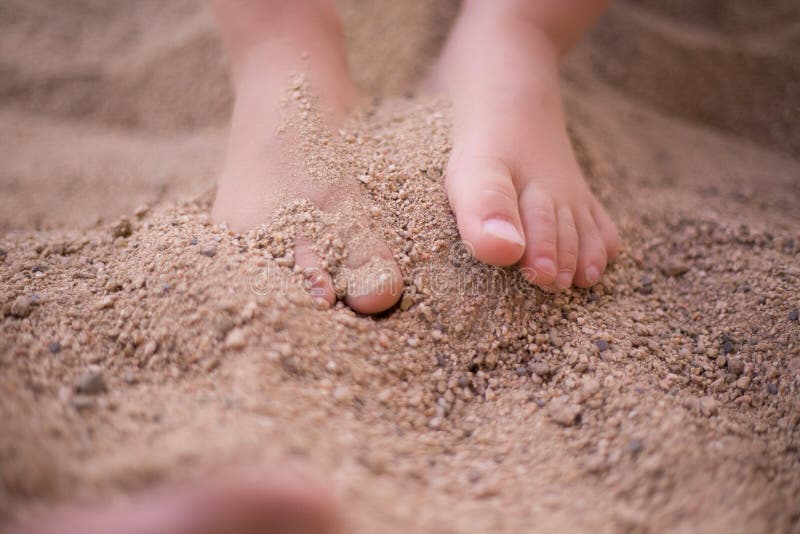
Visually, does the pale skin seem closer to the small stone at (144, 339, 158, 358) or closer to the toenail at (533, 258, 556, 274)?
the toenail at (533, 258, 556, 274)

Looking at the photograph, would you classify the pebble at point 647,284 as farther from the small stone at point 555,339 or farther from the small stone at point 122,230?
the small stone at point 122,230

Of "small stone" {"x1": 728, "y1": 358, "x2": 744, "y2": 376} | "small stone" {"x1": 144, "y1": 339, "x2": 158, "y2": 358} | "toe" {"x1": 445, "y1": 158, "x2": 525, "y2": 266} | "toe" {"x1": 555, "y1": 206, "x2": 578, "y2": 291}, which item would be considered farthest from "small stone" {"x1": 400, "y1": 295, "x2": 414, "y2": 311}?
"small stone" {"x1": 728, "y1": 358, "x2": 744, "y2": 376}

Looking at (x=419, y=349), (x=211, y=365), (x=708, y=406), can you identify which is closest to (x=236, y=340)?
(x=211, y=365)

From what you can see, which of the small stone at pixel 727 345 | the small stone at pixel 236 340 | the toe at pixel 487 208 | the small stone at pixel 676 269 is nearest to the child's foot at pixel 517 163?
the toe at pixel 487 208

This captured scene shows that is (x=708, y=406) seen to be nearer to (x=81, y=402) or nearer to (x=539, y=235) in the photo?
(x=539, y=235)

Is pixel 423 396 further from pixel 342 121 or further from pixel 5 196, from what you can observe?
pixel 5 196

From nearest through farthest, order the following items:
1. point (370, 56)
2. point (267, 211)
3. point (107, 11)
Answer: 1. point (267, 211)
2. point (370, 56)
3. point (107, 11)

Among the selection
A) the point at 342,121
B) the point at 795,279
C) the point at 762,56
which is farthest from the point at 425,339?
the point at 762,56
